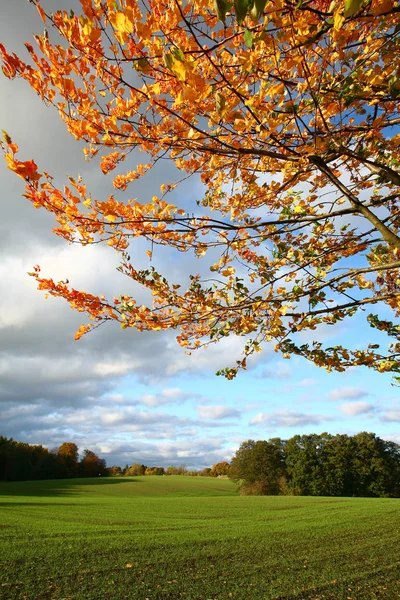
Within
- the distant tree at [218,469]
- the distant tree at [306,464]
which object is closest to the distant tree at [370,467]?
the distant tree at [306,464]

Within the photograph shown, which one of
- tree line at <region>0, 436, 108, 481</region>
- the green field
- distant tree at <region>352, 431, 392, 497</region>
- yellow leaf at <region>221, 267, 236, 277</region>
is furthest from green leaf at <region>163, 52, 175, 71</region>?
tree line at <region>0, 436, 108, 481</region>

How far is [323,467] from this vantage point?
153ft

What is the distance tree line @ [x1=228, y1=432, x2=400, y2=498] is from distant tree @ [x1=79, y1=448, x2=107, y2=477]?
1317 inches

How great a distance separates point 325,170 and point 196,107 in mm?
1241

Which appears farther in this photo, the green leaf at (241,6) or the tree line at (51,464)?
the tree line at (51,464)

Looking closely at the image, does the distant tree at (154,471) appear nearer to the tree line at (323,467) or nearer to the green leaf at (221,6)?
the tree line at (323,467)

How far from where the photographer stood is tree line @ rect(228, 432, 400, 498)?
45219 millimetres

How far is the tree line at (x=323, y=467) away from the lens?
45.2 meters

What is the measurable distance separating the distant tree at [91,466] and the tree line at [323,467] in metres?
33.5

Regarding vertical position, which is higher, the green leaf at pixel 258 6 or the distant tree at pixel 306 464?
the green leaf at pixel 258 6

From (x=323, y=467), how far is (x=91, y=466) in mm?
45907

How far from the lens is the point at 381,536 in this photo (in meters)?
13.0

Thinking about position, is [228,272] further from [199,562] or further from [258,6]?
[199,562]

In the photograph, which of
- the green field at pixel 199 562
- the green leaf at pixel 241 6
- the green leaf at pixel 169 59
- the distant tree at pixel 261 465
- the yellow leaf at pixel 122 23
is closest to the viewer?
the green leaf at pixel 241 6
